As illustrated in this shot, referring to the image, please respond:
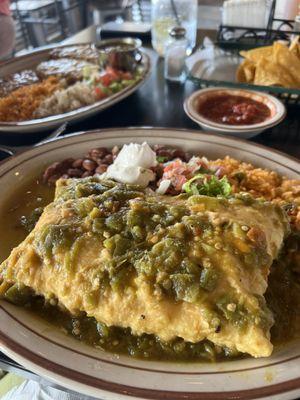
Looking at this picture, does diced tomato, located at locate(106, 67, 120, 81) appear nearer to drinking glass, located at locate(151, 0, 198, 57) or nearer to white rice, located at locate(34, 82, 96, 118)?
white rice, located at locate(34, 82, 96, 118)

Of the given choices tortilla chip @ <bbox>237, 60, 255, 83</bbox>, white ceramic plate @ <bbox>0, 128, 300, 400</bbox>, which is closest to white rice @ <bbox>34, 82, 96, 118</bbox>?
tortilla chip @ <bbox>237, 60, 255, 83</bbox>

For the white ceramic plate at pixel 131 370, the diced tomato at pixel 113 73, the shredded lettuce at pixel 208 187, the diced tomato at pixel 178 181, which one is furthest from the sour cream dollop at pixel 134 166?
the diced tomato at pixel 113 73

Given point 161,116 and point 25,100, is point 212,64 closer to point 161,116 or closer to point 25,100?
point 161,116

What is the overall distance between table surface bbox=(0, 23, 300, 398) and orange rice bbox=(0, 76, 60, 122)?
0.35m

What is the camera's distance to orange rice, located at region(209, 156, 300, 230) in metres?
1.79

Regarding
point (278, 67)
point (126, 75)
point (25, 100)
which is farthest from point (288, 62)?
point (25, 100)

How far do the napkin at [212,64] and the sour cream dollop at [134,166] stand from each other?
120 cm

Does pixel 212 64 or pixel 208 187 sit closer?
pixel 208 187

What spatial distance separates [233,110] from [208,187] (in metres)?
1.04

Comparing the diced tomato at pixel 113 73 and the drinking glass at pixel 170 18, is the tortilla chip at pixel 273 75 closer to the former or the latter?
the drinking glass at pixel 170 18

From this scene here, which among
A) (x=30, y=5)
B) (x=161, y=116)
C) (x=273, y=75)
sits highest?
(x=273, y=75)

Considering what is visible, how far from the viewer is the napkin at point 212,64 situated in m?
3.02

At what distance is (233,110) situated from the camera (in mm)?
2545

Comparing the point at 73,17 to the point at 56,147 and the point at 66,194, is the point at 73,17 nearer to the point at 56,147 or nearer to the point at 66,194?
the point at 56,147
